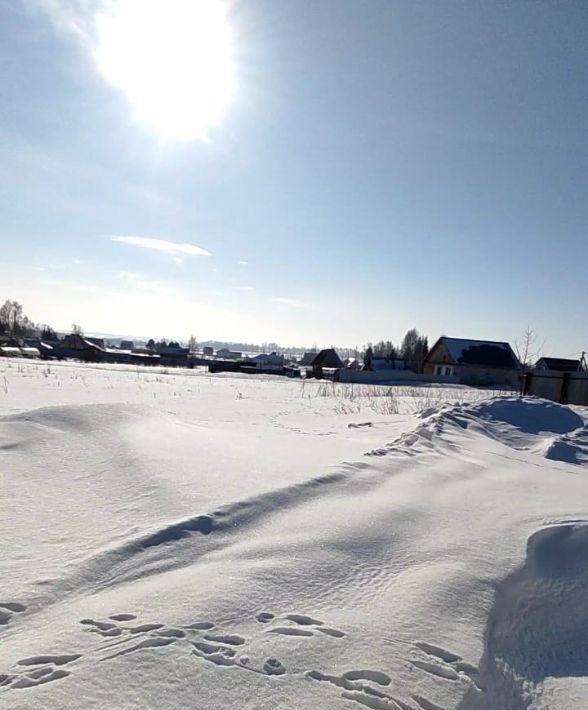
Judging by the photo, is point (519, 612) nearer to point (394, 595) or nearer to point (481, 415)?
point (394, 595)

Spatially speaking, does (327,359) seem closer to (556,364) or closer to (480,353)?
(480,353)

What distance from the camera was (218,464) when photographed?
12.9 ft

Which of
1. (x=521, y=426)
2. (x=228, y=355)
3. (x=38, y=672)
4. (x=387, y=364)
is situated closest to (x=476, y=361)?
(x=387, y=364)

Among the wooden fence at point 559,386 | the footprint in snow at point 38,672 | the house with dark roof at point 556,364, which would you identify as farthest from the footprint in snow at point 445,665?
the house with dark roof at point 556,364

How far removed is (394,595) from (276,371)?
4355cm

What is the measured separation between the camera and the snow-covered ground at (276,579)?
5.08 feet

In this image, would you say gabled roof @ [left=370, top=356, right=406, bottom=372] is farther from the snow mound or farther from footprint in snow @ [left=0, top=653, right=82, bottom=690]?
footprint in snow @ [left=0, top=653, right=82, bottom=690]

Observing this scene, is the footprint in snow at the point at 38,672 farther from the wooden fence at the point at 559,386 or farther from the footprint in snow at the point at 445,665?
the wooden fence at the point at 559,386

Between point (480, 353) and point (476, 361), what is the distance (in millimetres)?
1242

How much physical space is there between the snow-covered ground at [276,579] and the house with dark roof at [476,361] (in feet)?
118

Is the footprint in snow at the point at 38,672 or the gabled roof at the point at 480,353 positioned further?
the gabled roof at the point at 480,353

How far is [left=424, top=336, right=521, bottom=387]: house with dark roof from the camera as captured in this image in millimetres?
38688

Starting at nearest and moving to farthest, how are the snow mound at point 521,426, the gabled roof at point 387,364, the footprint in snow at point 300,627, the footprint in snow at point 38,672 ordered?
the footprint in snow at point 38,672, the footprint in snow at point 300,627, the snow mound at point 521,426, the gabled roof at point 387,364

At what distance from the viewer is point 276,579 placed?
2.13 metres
